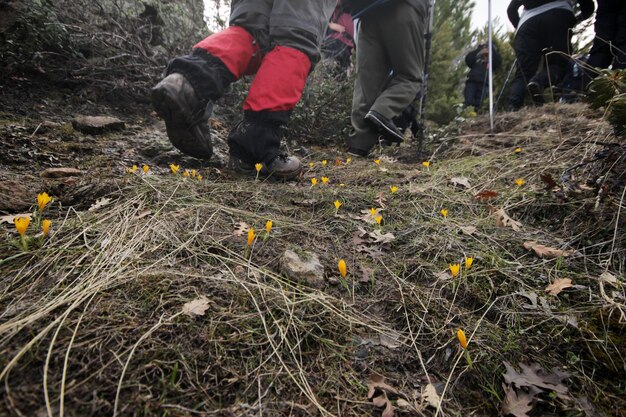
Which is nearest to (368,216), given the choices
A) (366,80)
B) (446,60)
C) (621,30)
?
(366,80)

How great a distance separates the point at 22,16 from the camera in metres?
3.23

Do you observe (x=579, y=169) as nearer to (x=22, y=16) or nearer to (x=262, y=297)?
(x=262, y=297)

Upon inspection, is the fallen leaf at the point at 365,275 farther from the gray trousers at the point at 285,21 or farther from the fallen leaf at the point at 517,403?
the gray trousers at the point at 285,21

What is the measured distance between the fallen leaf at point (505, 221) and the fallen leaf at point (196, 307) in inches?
66.3

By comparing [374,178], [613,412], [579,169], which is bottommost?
[374,178]

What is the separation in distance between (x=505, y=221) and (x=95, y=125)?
11.7 feet

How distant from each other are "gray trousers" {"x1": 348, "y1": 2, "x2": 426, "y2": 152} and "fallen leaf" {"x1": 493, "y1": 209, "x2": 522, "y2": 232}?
206cm

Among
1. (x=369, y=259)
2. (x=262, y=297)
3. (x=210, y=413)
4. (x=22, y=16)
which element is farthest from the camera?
(x=22, y=16)

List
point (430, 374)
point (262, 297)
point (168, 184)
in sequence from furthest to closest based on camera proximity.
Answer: point (168, 184) → point (262, 297) → point (430, 374)

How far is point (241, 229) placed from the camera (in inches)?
A: 61.9

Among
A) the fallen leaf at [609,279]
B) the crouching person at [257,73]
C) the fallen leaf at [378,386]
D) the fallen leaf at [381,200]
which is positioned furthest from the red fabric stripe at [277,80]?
the fallen leaf at [609,279]

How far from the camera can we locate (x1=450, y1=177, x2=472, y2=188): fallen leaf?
2.51m

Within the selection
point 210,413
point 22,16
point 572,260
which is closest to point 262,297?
point 210,413

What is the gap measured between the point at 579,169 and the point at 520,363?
5.76ft
